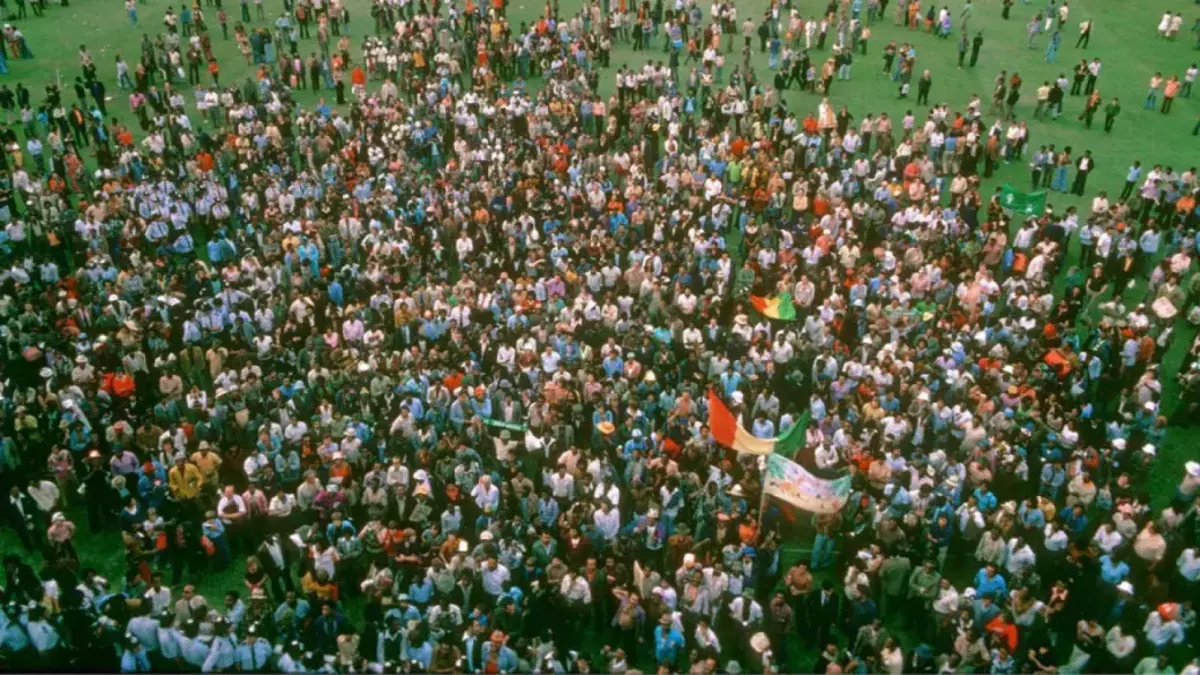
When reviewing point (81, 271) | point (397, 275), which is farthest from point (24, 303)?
point (397, 275)

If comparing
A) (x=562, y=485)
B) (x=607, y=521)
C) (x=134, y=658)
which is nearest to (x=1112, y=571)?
(x=607, y=521)

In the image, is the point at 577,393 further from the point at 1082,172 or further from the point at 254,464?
the point at 1082,172

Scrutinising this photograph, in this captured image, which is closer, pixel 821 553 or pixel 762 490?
pixel 762 490

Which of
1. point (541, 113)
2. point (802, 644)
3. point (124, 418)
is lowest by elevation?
point (802, 644)

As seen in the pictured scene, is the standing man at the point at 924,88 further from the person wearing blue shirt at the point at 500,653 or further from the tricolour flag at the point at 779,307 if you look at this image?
the person wearing blue shirt at the point at 500,653

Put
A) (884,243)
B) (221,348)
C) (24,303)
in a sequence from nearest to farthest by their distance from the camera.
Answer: (221,348) < (24,303) < (884,243)

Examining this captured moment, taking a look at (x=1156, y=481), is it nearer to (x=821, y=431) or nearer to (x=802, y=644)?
(x=821, y=431)

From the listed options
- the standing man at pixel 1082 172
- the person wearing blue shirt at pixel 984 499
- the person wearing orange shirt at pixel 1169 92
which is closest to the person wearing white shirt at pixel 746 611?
the person wearing blue shirt at pixel 984 499
